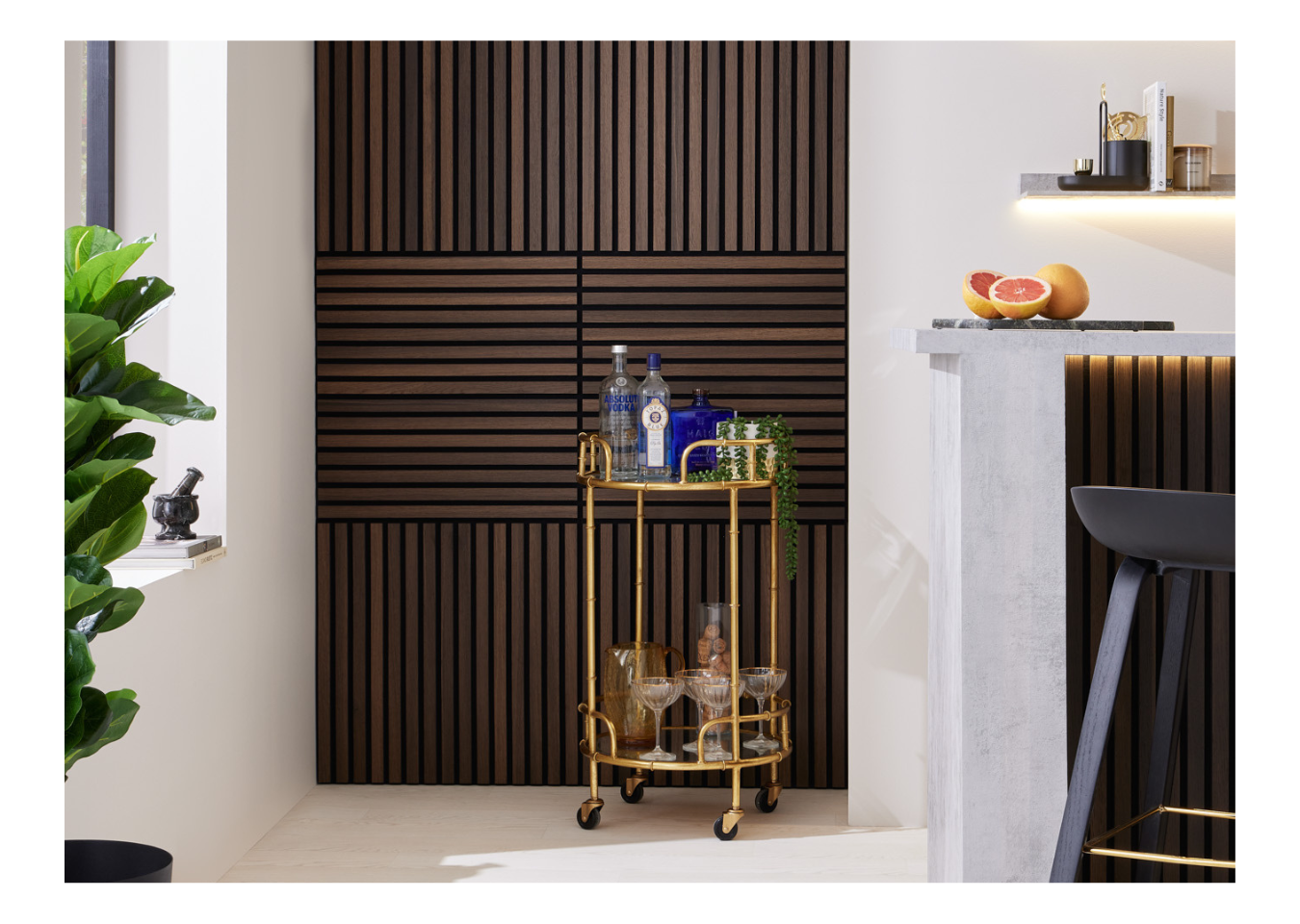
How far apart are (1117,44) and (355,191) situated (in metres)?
2.44

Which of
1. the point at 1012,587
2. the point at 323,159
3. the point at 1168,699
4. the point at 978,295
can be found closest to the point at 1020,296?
the point at 978,295

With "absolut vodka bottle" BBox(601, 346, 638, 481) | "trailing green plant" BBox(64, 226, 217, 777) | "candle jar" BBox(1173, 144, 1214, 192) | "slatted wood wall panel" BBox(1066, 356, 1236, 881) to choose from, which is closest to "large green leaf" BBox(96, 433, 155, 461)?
"trailing green plant" BBox(64, 226, 217, 777)

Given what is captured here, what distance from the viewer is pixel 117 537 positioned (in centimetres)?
175

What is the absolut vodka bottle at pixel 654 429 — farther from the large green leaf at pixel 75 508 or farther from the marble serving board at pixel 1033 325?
the large green leaf at pixel 75 508

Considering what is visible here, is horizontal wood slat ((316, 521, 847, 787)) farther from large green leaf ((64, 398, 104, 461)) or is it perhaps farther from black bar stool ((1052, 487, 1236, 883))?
large green leaf ((64, 398, 104, 461))

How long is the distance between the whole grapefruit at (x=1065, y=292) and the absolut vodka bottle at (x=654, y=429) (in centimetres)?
144

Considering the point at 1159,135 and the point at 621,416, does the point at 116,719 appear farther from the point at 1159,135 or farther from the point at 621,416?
the point at 1159,135

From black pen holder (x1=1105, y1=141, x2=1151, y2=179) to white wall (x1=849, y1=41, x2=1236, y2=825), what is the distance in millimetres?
94

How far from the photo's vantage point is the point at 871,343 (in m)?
3.53

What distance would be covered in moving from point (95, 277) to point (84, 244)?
0.07 meters

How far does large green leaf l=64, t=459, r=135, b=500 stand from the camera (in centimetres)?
159

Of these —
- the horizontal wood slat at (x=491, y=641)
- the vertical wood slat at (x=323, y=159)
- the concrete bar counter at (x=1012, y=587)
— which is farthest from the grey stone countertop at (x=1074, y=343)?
the vertical wood slat at (x=323, y=159)

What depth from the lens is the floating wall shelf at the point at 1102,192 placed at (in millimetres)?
3326
